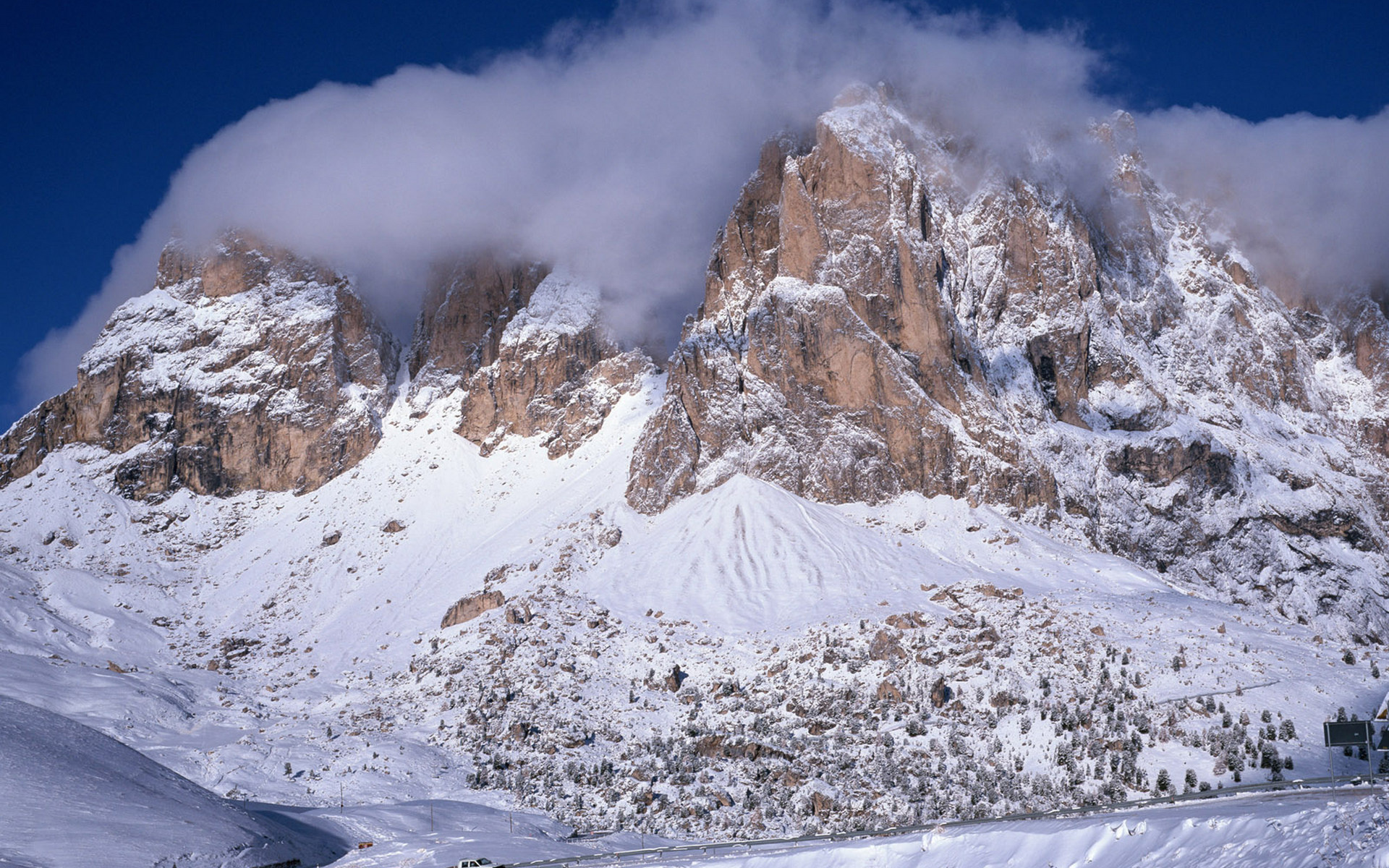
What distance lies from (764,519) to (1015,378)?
3167cm

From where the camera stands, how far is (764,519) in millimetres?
102812

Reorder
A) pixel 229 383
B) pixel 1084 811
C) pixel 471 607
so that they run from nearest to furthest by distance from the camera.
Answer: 1. pixel 1084 811
2. pixel 471 607
3. pixel 229 383

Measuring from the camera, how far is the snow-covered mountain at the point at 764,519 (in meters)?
67.2

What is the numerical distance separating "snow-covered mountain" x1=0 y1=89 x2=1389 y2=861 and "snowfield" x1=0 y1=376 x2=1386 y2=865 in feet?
1.37

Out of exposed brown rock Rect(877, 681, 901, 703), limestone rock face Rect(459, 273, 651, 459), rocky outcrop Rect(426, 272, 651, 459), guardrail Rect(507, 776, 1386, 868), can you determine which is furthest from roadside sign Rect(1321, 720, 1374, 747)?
limestone rock face Rect(459, 273, 651, 459)

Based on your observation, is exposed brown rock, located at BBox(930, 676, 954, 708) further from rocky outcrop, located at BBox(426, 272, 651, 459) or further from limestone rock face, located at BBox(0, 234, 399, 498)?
limestone rock face, located at BBox(0, 234, 399, 498)

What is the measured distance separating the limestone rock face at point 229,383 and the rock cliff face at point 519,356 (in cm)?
852

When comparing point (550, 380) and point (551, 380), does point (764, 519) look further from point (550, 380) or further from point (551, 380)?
point (550, 380)

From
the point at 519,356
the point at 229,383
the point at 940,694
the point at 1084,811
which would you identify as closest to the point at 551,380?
the point at 519,356

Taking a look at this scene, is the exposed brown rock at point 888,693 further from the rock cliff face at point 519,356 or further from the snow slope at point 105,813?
the rock cliff face at point 519,356

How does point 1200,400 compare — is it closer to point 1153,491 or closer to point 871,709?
point 1153,491

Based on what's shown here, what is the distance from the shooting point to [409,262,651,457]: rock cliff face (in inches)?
5527

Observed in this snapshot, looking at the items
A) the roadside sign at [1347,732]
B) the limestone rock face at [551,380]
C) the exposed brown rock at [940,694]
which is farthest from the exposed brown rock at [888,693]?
the limestone rock face at [551,380]

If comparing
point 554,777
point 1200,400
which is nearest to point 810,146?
point 1200,400
